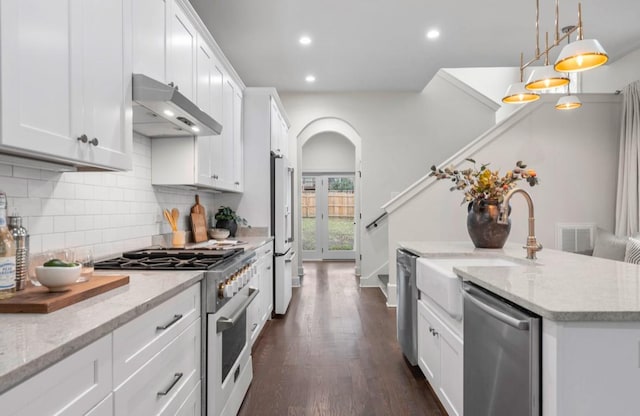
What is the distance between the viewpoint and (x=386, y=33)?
13.3ft

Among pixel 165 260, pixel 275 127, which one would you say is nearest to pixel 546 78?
pixel 165 260

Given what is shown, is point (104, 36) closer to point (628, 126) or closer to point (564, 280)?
point (564, 280)

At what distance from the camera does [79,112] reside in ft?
4.58

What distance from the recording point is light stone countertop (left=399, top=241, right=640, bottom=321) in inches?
41.1

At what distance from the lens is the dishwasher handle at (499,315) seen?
3.81 feet

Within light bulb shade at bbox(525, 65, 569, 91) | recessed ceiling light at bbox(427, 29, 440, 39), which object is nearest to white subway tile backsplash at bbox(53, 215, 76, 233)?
light bulb shade at bbox(525, 65, 569, 91)

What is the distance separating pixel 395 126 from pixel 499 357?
16.9 feet

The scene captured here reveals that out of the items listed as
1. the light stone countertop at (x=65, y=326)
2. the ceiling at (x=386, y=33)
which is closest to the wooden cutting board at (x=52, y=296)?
the light stone countertop at (x=65, y=326)

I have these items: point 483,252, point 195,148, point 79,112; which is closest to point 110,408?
point 79,112

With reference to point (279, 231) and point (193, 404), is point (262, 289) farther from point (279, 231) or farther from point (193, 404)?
point (193, 404)

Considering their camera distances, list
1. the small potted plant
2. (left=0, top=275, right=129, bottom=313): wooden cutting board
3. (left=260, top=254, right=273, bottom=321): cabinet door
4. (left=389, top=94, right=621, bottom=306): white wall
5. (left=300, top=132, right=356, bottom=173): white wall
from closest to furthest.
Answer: (left=0, top=275, right=129, bottom=313): wooden cutting board → (left=260, top=254, right=273, bottom=321): cabinet door → the small potted plant → (left=389, top=94, right=621, bottom=306): white wall → (left=300, top=132, right=356, bottom=173): white wall

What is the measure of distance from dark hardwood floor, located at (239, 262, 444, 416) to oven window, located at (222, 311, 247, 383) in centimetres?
38

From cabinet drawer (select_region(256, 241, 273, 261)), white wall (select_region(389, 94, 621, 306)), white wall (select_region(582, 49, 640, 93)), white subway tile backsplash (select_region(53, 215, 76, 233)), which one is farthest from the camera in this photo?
white wall (select_region(582, 49, 640, 93))

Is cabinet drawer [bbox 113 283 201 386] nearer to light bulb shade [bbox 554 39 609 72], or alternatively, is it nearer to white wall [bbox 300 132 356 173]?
light bulb shade [bbox 554 39 609 72]
